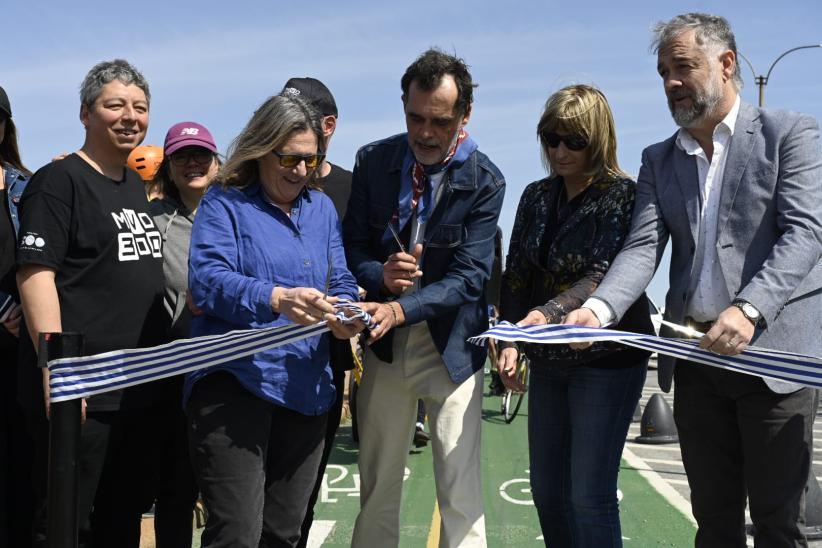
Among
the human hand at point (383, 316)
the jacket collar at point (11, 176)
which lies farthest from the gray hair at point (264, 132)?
the jacket collar at point (11, 176)

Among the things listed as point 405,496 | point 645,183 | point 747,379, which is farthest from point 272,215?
point 405,496

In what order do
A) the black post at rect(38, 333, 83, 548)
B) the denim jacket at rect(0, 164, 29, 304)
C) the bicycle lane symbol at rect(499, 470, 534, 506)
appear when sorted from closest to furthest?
the black post at rect(38, 333, 83, 548) → the denim jacket at rect(0, 164, 29, 304) → the bicycle lane symbol at rect(499, 470, 534, 506)

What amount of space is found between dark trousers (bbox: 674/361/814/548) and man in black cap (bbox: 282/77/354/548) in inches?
56.9

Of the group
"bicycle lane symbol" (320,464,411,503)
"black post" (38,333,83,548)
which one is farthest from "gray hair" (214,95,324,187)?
"bicycle lane symbol" (320,464,411,503)

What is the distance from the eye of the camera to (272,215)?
161 inches

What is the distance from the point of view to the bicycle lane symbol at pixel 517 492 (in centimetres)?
814

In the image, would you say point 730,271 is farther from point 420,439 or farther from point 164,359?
point 420,439

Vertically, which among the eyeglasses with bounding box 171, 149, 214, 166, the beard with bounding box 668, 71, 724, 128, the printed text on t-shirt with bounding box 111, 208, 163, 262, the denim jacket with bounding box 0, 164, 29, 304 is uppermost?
the beard with bounding box 668, 71, 724, 128

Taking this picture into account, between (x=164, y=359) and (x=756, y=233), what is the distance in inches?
91.5

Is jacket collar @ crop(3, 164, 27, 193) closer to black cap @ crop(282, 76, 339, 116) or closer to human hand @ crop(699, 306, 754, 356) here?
black cap @ crop(282, 76, 339, 116)

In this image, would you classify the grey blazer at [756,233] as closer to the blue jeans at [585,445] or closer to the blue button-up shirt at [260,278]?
the blue jeans at [585,445]

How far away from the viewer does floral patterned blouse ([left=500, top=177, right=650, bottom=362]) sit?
169 inches

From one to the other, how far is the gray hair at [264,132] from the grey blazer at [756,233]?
4.53 feet

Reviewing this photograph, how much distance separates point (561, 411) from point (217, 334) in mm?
1525
